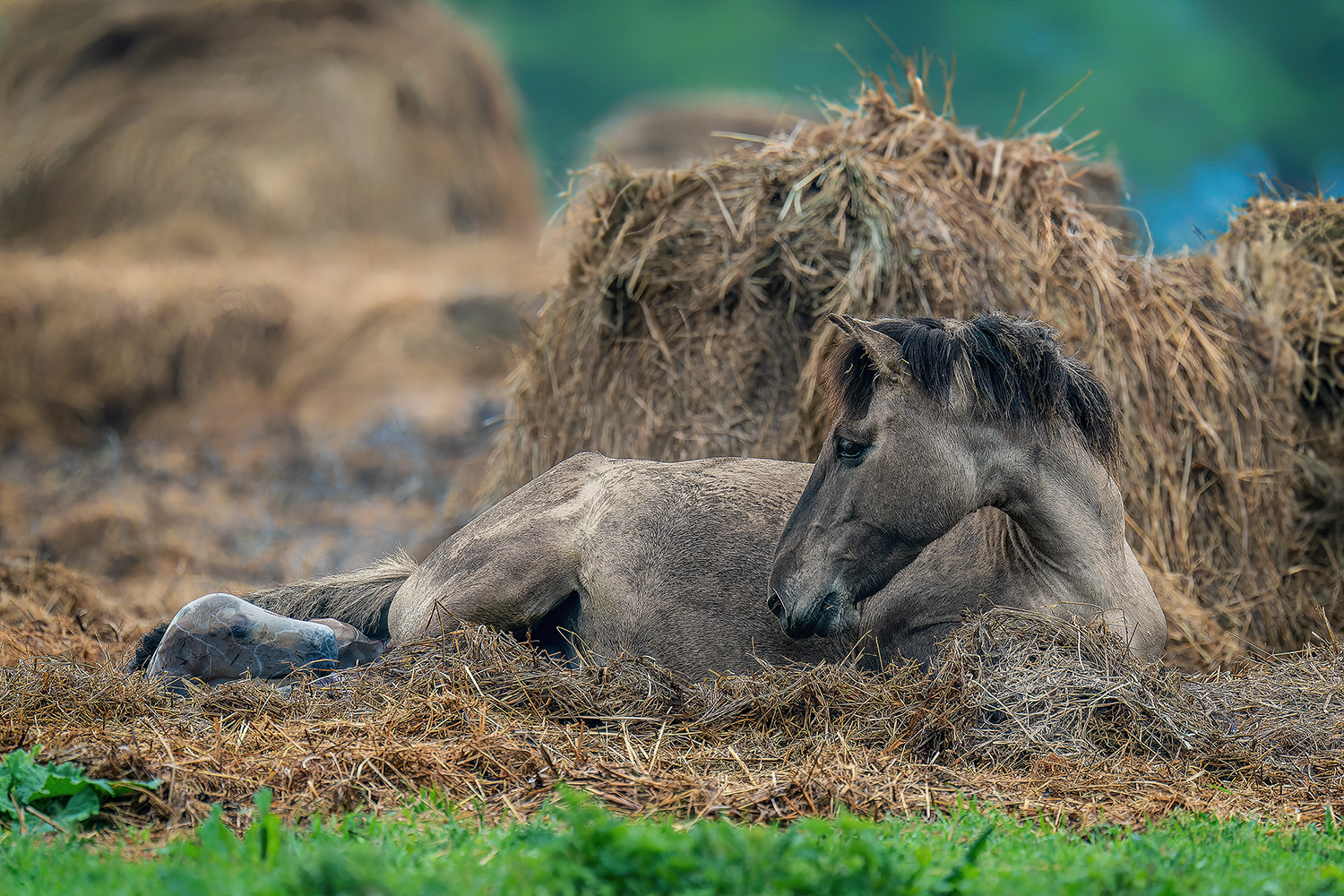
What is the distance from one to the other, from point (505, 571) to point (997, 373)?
1.88 m

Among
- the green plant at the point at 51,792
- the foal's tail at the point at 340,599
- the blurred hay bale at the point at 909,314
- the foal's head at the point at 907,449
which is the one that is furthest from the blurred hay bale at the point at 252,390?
the green plant at the point at 51,792

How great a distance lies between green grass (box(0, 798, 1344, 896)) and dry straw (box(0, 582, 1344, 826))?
0.92ft

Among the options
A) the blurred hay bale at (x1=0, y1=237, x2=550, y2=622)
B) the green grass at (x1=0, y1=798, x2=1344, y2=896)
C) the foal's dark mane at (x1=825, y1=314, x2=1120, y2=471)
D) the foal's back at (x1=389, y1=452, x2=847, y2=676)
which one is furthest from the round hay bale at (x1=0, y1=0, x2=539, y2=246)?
the green grass at (x1=0, y1=798, x2=1344, y2=896)

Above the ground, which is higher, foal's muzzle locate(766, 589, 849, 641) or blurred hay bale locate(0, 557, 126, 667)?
foal's muzzle locate(766, 589, 849, 641)

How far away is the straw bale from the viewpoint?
2.62 metres

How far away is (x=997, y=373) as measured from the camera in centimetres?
344

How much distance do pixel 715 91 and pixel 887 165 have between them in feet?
44.6

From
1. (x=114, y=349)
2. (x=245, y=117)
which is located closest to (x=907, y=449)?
(x=114, y=349)

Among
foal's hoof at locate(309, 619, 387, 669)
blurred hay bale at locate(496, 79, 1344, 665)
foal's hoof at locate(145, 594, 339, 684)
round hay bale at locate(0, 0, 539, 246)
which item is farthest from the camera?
round hay bale at locate(0, 0, 539, 246)

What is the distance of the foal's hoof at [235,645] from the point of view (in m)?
3.73

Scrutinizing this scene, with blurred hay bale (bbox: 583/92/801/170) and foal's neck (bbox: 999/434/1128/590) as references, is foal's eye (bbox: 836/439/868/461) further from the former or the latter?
blurred hay bale (bbox: 583/92/801/170)

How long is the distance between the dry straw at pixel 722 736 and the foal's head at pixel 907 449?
32 centimetres

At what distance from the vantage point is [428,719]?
311 centimetres

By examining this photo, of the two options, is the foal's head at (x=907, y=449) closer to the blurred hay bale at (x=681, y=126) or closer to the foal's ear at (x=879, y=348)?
the foal's ear at (x=879, y=348)
